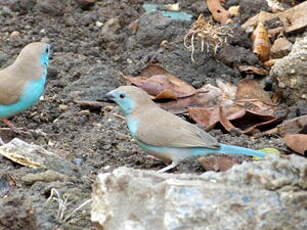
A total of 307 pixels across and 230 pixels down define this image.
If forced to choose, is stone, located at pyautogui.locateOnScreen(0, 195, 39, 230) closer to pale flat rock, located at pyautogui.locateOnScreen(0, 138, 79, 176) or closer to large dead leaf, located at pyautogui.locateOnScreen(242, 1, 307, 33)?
pale flat rock, located at pyautogui.locateOnScreen(0, 138, 79, 176)

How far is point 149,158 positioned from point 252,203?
2134 mm

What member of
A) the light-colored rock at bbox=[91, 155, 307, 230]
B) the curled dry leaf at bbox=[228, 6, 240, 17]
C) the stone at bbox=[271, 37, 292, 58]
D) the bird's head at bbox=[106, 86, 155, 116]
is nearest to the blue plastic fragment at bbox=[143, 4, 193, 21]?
the curled dry leaf at bbox=[228, 6, 240, 17]

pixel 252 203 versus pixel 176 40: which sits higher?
pixel 252 203

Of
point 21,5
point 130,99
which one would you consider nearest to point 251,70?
point 130,99

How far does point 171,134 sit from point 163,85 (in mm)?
1349

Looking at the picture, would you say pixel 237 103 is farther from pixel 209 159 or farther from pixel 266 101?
pixel 209 159

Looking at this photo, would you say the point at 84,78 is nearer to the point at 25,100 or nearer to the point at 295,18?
the point at 25,100

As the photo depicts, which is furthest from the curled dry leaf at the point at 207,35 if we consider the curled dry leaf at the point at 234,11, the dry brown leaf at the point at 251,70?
the curled dry leaf at the point at 234,11

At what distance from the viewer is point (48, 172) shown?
17.7 ft

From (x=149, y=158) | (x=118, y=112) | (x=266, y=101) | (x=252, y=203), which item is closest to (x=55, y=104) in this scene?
(x=118, y=112)

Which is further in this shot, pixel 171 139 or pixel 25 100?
pixel 25 100

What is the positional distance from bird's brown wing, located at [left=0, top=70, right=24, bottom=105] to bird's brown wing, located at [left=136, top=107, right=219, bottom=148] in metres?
1.04

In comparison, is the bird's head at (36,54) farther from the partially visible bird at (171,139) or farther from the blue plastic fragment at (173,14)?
the blue plastic fragment at (173,14)

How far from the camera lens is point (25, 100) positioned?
6.43 meters
